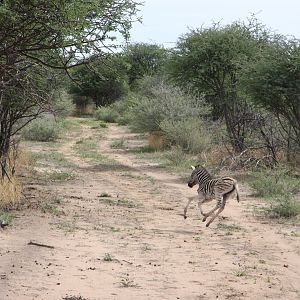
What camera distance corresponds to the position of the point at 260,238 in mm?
9648

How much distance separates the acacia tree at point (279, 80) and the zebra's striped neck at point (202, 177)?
653 centimetres

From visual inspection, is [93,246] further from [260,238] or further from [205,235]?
[260,238]

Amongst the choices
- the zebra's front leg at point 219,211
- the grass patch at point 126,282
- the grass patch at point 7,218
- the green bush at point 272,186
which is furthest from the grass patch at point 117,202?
the grass patch at point 126,282

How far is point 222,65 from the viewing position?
21.5 meters

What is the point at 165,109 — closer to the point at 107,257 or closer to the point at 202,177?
the point at 202,177

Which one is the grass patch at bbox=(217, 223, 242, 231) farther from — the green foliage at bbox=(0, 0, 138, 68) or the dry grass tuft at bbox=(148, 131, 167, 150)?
the dry grass tuft at bbox=(148, 131, 167, 150)

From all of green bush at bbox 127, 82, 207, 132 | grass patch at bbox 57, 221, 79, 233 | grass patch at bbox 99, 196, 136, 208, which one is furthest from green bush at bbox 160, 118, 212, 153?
grass patch at bbox 57, 221, 79, 233

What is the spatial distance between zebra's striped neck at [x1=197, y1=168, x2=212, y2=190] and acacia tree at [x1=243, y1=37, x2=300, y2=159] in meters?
6.53

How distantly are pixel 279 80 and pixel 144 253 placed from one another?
1039cm

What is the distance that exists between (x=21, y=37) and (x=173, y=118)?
16510 mm

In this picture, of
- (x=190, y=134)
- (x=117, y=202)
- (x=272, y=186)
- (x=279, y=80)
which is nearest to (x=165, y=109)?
(x=190, y=134)

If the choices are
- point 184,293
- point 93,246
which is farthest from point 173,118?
point 184,293

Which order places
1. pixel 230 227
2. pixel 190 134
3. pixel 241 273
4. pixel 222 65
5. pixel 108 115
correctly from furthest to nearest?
pixel 108 115 < pixel 190 134 < pixel 222 65 < pixel 230 227 < pixel 241 273

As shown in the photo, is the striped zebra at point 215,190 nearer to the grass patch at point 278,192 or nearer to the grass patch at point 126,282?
the grass patch at point 278,192
